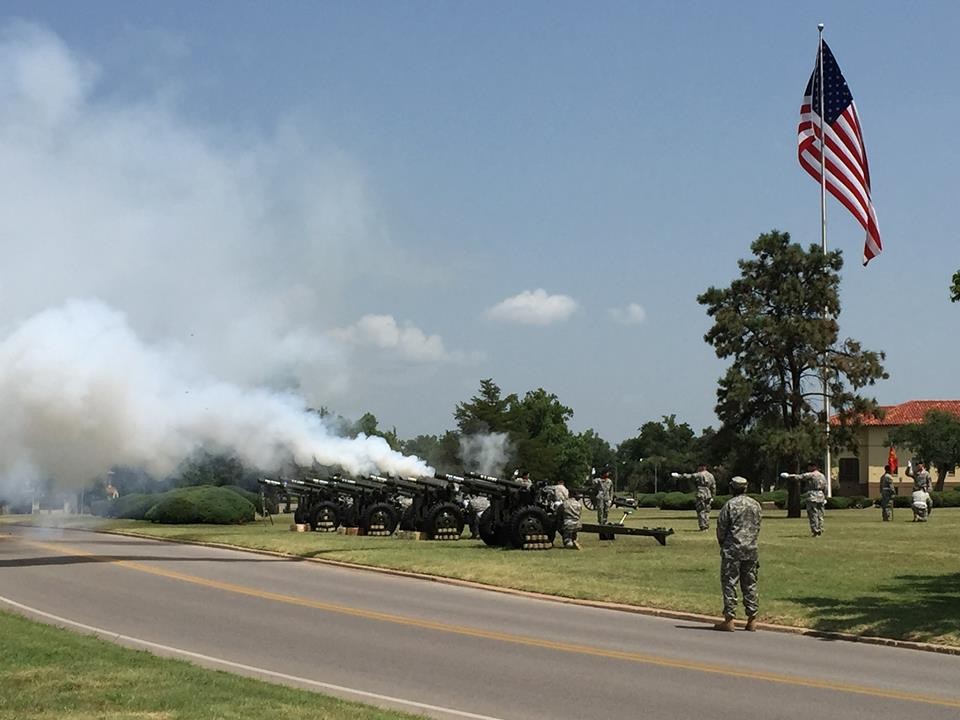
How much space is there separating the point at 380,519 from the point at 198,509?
11.2m

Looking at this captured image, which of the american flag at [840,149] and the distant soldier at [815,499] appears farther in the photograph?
the american flag at [840,149]

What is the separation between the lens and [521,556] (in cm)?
2788

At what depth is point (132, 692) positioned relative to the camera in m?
11.4

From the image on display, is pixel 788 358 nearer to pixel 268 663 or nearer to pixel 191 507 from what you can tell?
pixel 191 507

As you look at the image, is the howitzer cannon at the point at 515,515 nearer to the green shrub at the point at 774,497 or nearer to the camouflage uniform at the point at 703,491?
the camouflage uniform at the point at 703,491

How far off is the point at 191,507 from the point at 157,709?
121ft

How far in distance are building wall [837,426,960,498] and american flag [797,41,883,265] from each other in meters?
51.2

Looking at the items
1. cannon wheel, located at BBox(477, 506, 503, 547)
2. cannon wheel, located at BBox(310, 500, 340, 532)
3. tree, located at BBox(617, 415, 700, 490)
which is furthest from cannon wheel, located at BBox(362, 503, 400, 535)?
tree, located at BBox(617, 415, 700, 490)

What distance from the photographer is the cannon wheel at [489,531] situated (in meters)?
31.0

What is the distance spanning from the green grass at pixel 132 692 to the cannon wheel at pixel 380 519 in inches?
953

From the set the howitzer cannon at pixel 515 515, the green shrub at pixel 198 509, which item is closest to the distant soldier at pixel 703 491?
the howitzer cannon at pixel 515 515

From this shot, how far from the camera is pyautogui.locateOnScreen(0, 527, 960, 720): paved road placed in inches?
472

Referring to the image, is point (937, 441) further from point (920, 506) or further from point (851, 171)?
point (920, 506)

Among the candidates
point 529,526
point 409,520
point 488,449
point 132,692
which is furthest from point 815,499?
point 488,449
